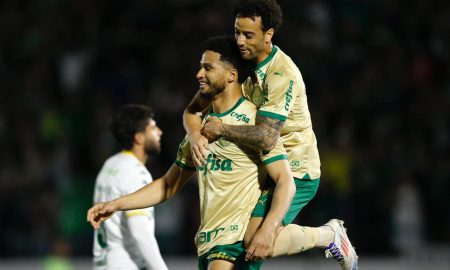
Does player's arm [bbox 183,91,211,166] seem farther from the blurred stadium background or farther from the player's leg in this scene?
the blurred stadium background

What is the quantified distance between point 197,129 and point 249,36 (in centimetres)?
78

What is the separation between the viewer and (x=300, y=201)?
21.9 ft

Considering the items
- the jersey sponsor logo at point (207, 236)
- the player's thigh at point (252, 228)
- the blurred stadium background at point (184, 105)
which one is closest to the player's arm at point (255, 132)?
the player's thigh at point (252, 228)

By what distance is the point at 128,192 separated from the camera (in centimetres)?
755

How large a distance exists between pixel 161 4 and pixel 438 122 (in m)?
4.68

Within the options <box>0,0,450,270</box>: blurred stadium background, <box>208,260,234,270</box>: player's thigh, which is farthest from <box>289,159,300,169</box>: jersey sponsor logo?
<box>0,0,450,270</box>: blurred stadium background

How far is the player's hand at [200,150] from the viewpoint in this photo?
623 centimetres

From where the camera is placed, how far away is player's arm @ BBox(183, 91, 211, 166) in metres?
6.24

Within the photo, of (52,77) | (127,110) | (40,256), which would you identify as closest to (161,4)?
(52,77)

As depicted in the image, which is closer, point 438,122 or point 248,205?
point 248,205

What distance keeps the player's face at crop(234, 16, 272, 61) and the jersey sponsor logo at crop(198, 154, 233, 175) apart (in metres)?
0.68

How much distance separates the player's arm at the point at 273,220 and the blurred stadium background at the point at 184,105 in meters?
5.66

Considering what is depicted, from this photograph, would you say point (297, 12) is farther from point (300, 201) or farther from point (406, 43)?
point (300, 201)

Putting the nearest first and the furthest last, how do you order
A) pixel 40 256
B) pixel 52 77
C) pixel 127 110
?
pixel 127 110 → pixel 40 256 → pixel 52 77
